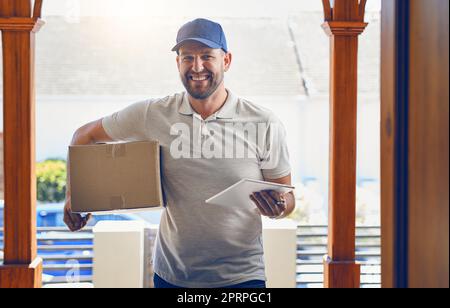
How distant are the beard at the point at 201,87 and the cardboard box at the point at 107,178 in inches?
11.3

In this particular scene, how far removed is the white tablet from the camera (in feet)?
5.76

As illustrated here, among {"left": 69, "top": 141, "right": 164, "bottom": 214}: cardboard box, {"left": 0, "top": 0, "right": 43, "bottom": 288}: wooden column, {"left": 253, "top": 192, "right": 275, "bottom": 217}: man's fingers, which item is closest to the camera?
{"left": 253, "top": 192, "right": 275, "bottom": 217}: man's fingers

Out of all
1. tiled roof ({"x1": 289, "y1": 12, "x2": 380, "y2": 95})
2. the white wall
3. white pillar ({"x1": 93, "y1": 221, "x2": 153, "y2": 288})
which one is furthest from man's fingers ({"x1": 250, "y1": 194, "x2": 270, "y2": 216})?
tiled roof ({"x1": 289, "y1": 12, "x2": 380, "y2": 95})

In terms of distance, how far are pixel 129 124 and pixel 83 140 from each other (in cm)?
21

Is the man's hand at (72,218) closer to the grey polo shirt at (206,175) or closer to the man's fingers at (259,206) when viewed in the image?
the grey polo shirt at (206,175)

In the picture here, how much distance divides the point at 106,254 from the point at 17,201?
1.64 metres

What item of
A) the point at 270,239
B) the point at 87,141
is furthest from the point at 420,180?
the point at 270,239

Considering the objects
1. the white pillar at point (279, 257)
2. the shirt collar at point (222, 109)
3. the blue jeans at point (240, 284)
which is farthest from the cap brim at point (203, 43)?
the white pillar at point (279, 257)

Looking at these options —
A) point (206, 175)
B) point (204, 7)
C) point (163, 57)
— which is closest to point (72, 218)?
point (206, 175)

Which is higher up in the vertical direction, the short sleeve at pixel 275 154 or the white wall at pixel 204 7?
the white wall at pixel 204 7

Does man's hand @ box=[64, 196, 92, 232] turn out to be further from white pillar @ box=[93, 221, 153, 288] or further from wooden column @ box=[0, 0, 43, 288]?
white pillar @ box=[93, 221, 153, 288]

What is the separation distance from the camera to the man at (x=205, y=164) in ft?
6.50

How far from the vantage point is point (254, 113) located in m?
2.11

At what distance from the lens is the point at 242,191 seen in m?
1.82
